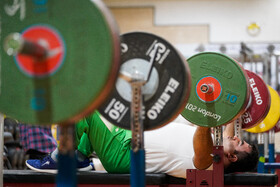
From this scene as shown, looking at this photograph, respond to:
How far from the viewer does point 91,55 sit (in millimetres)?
1054

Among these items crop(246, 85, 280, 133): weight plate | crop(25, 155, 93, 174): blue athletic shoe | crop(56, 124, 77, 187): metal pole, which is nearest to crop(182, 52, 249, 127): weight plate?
crop(25, 155, 93, 174): blue athletic shoe

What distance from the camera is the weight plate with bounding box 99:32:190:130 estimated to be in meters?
1.48

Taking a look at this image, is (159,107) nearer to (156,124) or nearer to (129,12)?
(156,124)

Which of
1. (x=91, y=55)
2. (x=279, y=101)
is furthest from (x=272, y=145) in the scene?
(x=91, y=55)

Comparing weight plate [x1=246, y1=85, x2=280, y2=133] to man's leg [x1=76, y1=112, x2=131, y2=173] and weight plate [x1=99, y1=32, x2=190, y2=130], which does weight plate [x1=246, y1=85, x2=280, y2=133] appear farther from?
weight plate [x1=99, y1=32, x2=190, y2=130]

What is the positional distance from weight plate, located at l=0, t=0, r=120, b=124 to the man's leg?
151 cm

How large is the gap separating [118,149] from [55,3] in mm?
1602

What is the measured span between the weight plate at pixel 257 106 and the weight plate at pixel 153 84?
1183mm

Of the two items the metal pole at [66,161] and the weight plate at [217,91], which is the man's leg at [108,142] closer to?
the weight plate at [217,91]

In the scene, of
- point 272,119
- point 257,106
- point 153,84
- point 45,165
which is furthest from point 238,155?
point 153,84

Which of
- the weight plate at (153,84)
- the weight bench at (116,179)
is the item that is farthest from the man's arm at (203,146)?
the weight plate at (153,84)

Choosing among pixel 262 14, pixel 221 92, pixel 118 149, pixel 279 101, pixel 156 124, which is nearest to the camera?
pixel 156 124

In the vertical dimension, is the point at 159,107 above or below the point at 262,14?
below

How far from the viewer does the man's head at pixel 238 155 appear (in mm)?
2641
